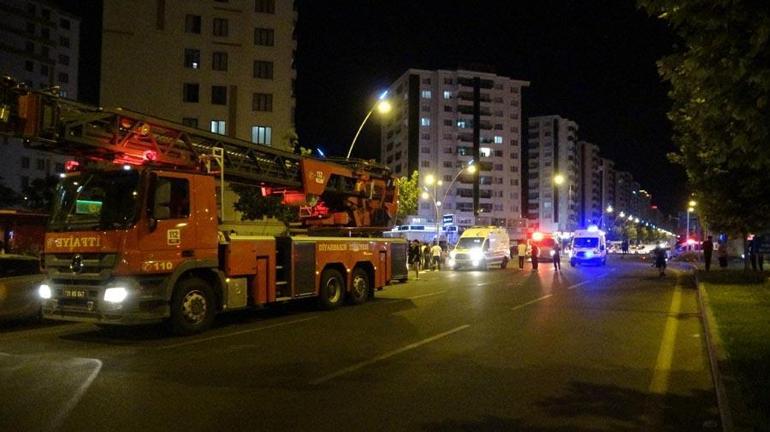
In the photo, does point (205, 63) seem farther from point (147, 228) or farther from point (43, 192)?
point (147, 228)

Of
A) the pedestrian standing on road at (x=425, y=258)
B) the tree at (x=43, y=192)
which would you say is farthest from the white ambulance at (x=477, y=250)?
the tree at (x=43, y=192)

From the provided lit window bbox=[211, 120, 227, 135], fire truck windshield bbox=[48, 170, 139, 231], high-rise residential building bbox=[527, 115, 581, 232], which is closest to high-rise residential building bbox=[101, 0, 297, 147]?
lit window bbox=[211, 120, 227, 135]

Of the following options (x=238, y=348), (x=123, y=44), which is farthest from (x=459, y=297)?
(x=123, y=44)

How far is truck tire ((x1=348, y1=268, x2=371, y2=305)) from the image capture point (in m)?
16.8

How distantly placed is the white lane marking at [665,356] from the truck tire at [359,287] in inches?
289

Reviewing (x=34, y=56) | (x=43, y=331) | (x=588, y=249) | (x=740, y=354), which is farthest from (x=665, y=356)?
(x=34, y=56)

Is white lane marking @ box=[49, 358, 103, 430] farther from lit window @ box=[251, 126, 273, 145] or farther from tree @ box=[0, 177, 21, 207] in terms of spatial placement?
tree @ box=[0, 177, 21, 207]

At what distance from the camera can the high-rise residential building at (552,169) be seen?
447ft

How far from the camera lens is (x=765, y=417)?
588cm

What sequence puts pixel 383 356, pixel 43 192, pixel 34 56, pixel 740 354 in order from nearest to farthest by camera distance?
pixel 740 354 → pixel 383 356 → pixel 43 192 → pixel 34 56

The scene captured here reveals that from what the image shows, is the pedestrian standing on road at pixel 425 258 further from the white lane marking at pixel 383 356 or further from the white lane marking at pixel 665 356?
Result: the white lane marking at pixel 383 356

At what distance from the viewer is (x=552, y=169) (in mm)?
138000

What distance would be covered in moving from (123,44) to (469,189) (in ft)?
223

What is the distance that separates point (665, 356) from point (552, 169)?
434ft
